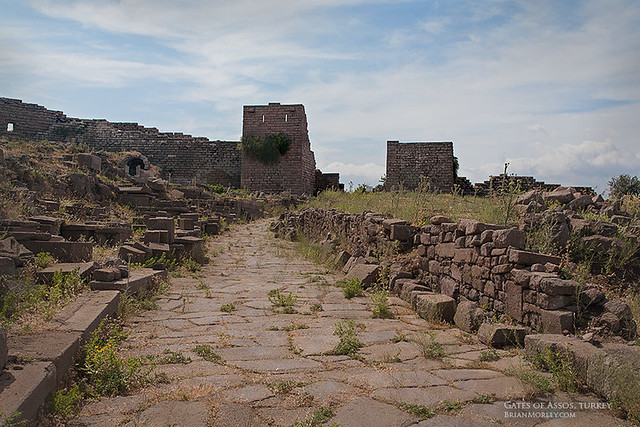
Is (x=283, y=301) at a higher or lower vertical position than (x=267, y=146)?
lower

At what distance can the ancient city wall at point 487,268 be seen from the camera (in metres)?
4.34

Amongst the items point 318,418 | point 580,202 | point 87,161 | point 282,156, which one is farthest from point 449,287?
point 282,156

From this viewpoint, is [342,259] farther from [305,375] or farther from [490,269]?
[305,375]

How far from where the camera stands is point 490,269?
5.39 metres

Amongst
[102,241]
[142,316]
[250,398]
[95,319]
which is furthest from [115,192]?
[250,398]

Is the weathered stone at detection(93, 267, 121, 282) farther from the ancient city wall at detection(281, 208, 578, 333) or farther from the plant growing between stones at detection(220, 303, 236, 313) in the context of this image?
the ancient city wall at detection(281, 208, 578, 333)

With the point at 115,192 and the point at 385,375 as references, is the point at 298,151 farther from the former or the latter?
the point at 385,375

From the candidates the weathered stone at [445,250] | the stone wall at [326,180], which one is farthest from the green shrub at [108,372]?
the stone wall at [326,180]

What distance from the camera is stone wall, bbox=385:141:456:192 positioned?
84.6 ft

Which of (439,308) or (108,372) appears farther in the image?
(439,308)

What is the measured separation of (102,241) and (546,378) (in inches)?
322

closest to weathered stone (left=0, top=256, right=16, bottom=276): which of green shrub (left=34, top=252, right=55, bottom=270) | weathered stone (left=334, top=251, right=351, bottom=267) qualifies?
green shrub (left=34, top=252, right=55, bottom=270)

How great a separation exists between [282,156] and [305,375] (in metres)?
25.3

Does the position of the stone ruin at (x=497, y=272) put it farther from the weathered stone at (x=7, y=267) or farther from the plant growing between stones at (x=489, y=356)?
the weathered stone at (x=7, y=267)
